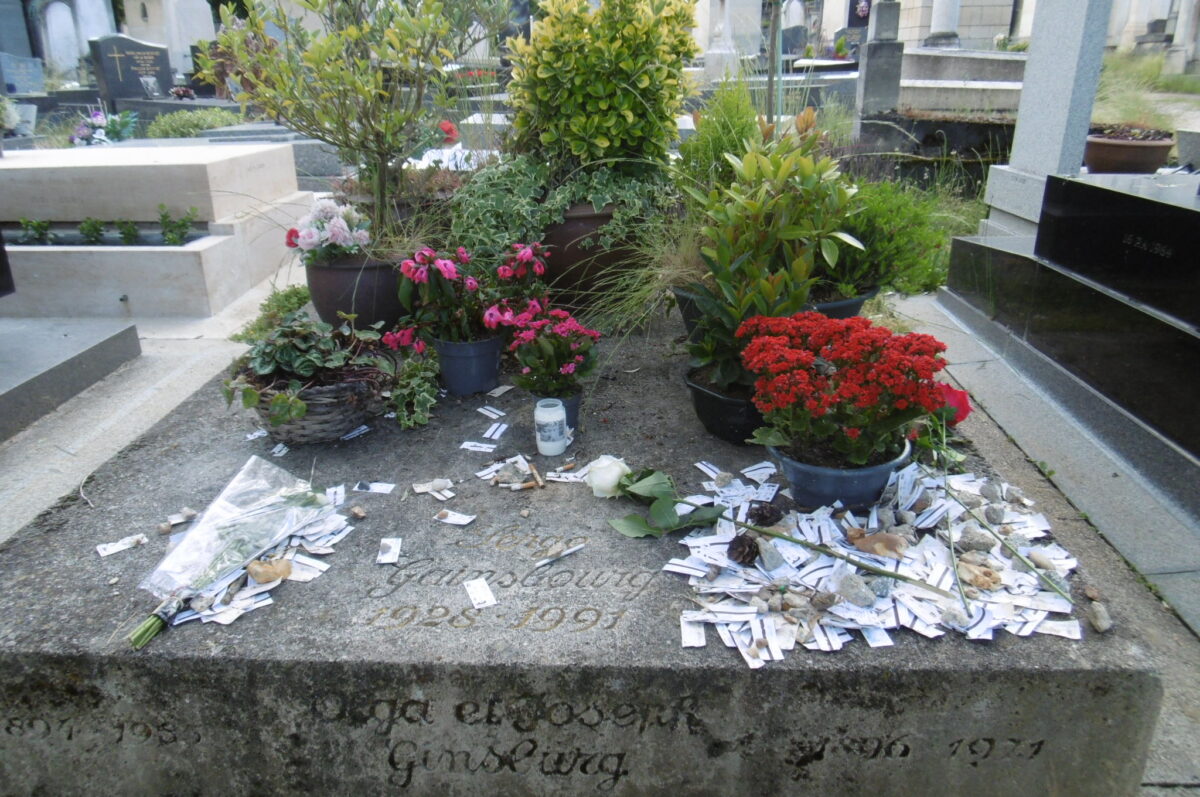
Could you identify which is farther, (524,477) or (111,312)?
(111,312)

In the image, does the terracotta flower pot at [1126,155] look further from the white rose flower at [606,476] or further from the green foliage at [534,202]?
the white rose flower at [606,476]

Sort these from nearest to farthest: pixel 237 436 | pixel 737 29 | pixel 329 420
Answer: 1. pixel 329 420
2. pixel 237 436
3. pixel 737 29

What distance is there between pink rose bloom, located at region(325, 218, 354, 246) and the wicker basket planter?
97 centimetres

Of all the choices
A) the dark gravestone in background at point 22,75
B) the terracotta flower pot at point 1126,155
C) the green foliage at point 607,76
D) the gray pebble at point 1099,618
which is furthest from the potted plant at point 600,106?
the dark gravestone in background at point 22,75

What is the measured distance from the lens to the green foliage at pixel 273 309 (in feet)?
13.8

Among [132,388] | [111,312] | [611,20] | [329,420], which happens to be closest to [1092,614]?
[329,420]

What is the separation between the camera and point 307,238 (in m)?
3.56

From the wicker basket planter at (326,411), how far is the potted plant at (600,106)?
1.36 meters

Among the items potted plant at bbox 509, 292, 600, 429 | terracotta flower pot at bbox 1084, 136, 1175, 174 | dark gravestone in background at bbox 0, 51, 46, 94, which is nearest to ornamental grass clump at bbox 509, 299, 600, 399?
potted plant at bbox 509, 292, 600, 429

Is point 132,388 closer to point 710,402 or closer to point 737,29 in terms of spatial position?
point 710,402

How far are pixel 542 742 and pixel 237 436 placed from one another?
5.90 ft

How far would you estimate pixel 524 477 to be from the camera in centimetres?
264

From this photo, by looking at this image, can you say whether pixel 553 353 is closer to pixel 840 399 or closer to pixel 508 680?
pixel 840 399

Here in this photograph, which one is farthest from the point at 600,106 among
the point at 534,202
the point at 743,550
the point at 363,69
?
the point at 743,550
